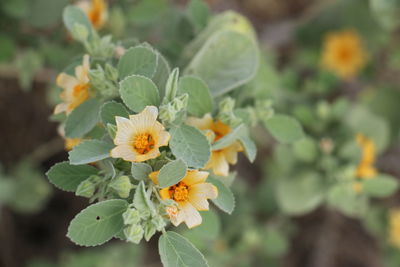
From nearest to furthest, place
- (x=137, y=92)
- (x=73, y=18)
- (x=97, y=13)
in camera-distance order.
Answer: (x=137, y=92) < (x=73, y=18) < (x=97, y=13)

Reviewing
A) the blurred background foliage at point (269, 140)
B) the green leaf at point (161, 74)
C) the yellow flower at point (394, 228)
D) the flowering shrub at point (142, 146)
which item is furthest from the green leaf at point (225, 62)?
the yellow flower at point (394, 228)

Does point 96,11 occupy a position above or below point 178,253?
above

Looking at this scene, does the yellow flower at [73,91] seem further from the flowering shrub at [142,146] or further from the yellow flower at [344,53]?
the yellow flower at [344,53]

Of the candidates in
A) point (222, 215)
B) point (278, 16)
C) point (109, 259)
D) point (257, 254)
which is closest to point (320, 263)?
point (257, 254)

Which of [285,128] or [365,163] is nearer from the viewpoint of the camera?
[285,128]

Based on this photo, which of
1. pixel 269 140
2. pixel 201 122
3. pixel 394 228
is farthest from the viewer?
pixel 269 140

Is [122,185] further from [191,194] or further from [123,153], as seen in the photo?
[191,194]

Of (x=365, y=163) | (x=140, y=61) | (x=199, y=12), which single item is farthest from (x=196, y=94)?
(x=365, y=163)

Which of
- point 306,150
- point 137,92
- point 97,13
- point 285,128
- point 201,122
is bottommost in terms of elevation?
point 306,150

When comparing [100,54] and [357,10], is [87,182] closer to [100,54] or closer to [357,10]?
[100,54]
